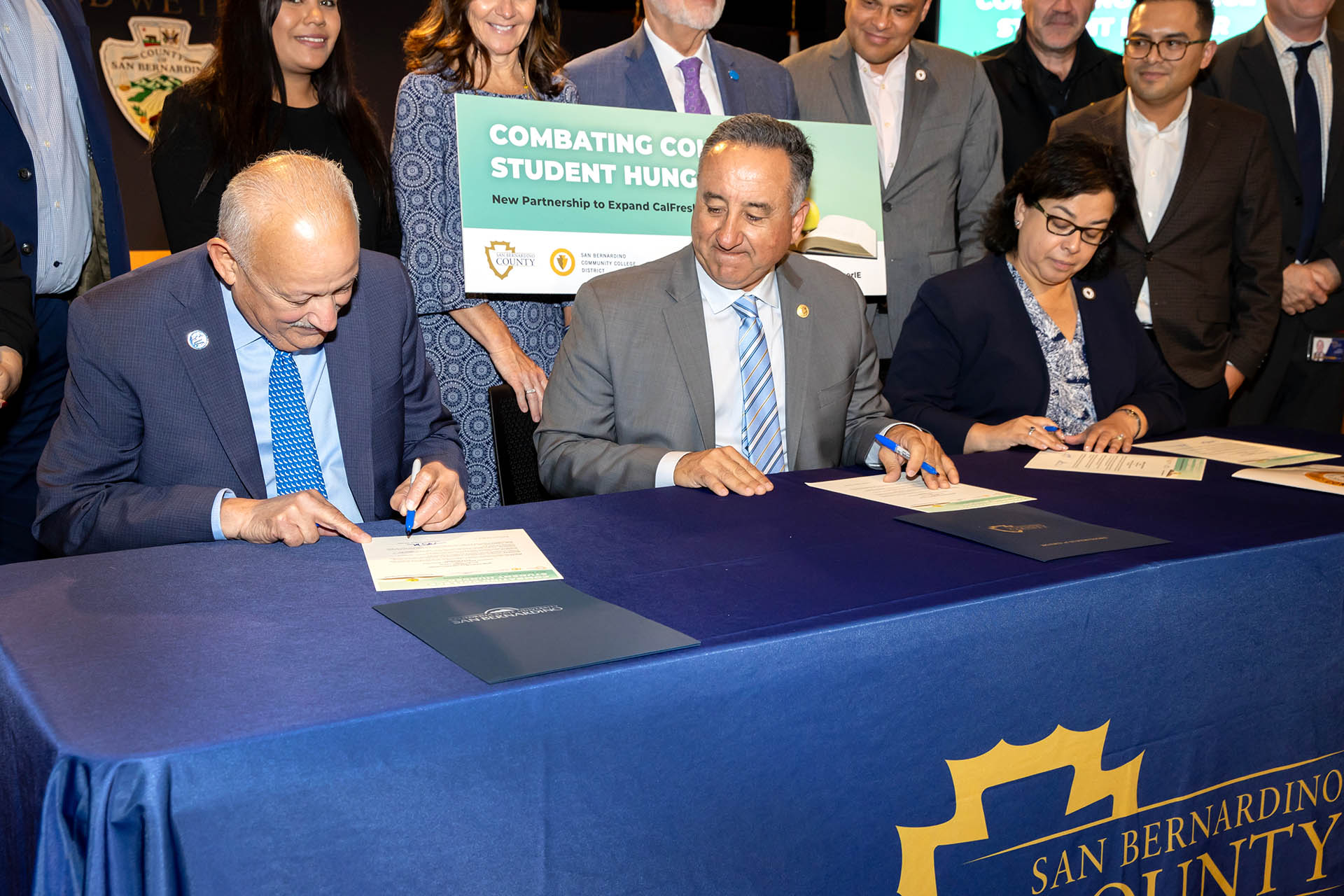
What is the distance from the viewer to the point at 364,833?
124 centimetres

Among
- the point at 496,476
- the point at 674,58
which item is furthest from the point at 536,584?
the point at 674,58

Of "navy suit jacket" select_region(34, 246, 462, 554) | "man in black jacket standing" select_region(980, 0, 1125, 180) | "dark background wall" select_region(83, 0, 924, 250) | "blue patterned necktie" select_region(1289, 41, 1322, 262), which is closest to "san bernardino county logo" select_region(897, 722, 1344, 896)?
"navy suit jacket" select_region(34, 246, 462, 554)

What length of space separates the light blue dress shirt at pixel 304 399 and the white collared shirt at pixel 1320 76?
3936mm

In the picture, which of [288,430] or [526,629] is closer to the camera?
[526,629]

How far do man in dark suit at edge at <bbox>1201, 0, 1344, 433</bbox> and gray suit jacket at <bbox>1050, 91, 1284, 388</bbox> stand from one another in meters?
0.38

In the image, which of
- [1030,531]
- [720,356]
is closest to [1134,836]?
[1030,531]

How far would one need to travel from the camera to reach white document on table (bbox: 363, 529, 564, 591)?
172 centimetres

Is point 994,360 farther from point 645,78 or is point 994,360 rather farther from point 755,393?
point 645,78

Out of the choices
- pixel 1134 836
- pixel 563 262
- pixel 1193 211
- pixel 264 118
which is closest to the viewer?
pixel 1134 836

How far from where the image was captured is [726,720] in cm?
145

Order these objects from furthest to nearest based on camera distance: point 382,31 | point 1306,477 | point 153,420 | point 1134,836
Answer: point 382,31 < point 1306,477 < point 153,420 < point 1134,836

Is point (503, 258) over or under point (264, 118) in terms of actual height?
under

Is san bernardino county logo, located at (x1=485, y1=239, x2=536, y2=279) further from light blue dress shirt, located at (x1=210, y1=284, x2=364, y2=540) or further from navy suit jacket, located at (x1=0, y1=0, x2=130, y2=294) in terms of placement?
navy suit jacket, located at (x1=0, y1=0, x2=130, y2=294)

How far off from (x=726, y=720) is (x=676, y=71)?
8.98 ft
